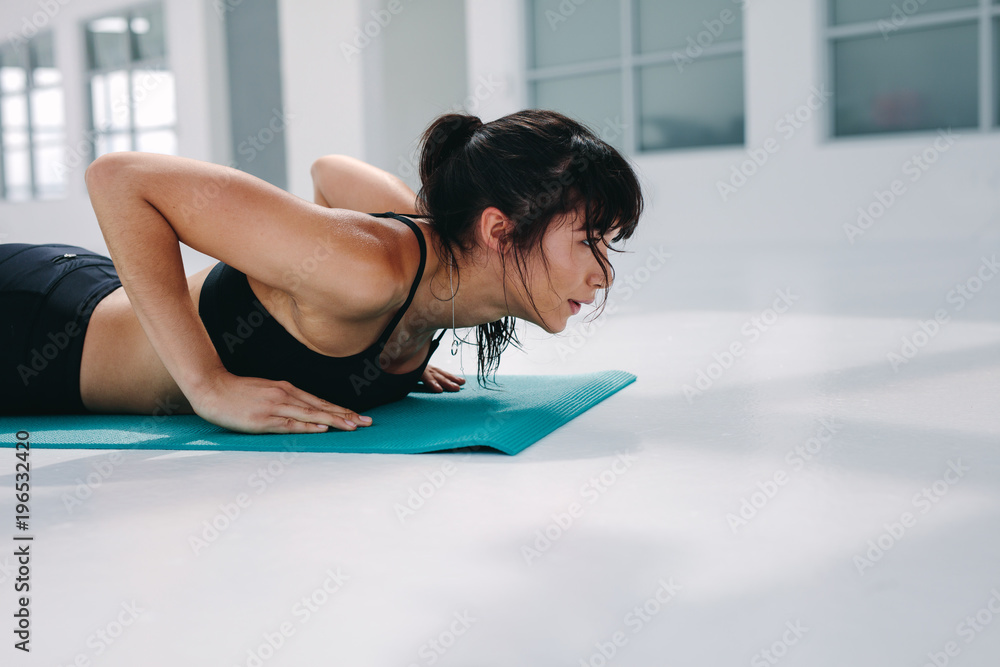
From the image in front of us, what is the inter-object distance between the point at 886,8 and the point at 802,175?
1.22m

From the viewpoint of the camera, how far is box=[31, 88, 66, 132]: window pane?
1208 centimetres

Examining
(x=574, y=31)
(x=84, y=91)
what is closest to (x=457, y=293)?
(x=574, y=31)

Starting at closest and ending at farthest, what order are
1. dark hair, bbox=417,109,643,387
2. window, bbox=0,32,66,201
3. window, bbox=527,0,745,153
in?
dark hair, bbox=417,109,643,387 < window, bbox=527,0,745,153 < window, bbox=0,32,66,201

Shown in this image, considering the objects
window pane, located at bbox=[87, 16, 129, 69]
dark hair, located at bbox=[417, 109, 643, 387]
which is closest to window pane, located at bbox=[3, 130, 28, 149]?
window pane, located at bbox=[87, 16, 129, 69]

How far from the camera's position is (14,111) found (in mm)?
12797

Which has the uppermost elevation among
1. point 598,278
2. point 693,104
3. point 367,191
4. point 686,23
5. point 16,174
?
point 686,23

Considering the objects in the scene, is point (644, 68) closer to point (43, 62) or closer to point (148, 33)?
point (148, 33)

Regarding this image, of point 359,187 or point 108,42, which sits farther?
point 108,42

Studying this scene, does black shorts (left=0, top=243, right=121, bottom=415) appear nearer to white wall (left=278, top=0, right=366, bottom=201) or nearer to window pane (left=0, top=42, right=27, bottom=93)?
white wall (left=278, top=0, right=366, bottom=201)

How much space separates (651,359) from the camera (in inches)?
92.7

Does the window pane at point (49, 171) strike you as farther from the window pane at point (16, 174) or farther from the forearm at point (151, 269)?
the forearm at point (151, 269)

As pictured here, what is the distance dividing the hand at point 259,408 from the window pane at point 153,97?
9797mm

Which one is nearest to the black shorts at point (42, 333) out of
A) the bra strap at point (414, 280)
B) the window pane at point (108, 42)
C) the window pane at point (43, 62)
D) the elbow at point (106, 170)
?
the elbow at point (106, 170)

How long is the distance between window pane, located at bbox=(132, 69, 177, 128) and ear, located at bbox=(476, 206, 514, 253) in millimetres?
9892
